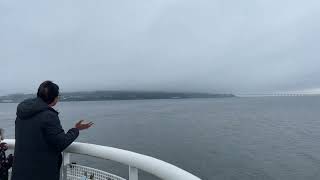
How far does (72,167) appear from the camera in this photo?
13.9 feet

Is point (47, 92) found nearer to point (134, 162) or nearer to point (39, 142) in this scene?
point (39, 142)

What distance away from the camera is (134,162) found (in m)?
3.22

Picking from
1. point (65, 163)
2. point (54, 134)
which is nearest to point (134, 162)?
point (54, 134)

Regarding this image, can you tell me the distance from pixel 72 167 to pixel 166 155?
3999 centimetres

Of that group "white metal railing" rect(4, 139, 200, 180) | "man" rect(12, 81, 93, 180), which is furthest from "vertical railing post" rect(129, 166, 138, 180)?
"man" rect(12, 81, 93, 180)

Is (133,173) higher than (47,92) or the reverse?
the reverse

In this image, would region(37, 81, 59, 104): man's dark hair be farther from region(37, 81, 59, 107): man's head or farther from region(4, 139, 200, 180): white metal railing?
region(4, 139, 200, 180): white metal railing

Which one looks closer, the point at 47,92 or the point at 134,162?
the point at 134,162

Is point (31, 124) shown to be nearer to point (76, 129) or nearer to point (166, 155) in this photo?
point (76, 129)

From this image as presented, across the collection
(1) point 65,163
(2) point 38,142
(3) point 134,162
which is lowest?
(1) point 65,163

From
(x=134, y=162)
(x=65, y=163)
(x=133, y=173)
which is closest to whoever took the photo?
(x=134, y=162)

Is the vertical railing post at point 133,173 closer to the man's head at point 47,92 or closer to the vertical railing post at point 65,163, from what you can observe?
the man's head at point 47,92

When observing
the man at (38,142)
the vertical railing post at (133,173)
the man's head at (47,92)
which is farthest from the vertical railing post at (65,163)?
the vertical railing post at (133,173)

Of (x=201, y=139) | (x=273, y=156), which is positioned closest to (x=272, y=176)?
(x=273, y=156)
